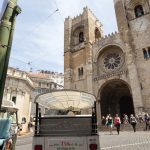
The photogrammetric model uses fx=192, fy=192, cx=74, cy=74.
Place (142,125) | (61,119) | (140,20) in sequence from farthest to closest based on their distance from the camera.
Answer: (140,20) → (142,125) → (61,119)

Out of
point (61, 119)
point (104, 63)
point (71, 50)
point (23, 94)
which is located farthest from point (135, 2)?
point (61, 119)

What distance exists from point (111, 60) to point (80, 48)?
5.44 meters

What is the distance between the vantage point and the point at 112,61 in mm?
24297

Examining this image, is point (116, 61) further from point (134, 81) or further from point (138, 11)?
point (138, 11)

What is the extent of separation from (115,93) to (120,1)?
12.1m

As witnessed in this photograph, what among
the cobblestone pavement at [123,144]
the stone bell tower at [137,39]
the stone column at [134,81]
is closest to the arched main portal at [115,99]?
the stone column at [134,81]

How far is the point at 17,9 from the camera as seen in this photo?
2.95m

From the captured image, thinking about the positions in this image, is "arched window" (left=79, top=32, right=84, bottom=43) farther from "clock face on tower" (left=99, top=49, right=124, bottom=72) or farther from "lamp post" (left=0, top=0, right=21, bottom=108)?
"lamp post" (left=0, top=0, right=21, bottom=108)

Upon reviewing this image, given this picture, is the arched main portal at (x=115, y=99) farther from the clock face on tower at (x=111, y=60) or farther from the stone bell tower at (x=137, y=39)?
the stone bell tower at (x=137, y=39)

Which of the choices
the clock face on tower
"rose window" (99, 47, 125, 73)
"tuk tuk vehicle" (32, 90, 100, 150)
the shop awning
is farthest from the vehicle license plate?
the clock face on tower

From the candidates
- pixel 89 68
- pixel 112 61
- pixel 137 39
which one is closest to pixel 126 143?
pixel 137 39

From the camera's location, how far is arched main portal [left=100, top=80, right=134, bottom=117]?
24031 mm

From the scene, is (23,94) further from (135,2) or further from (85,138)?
(85,138)

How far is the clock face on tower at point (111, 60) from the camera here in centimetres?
2362
